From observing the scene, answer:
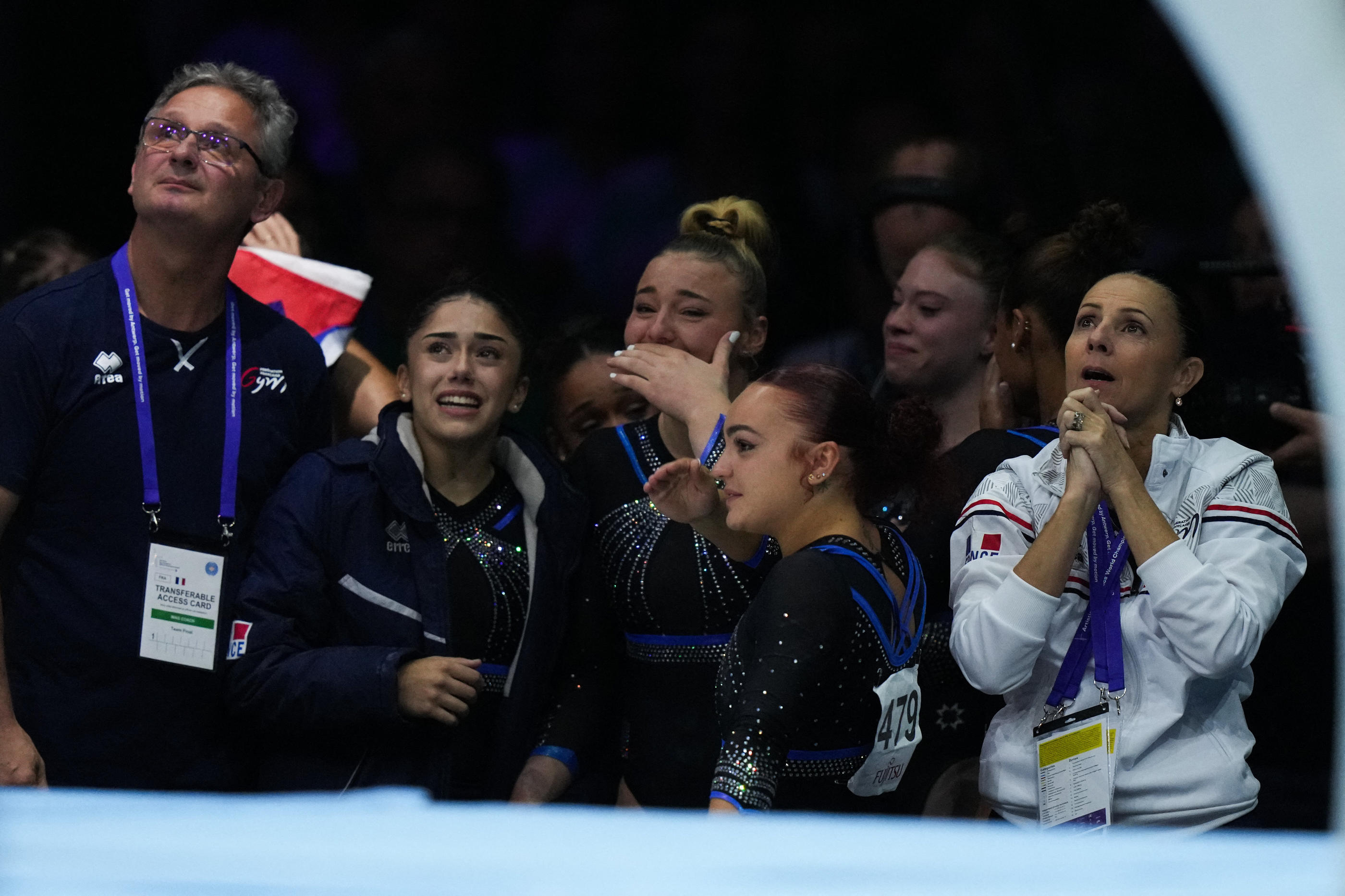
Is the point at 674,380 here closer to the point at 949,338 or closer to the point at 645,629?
the point at 645,629

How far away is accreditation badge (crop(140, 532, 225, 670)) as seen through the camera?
239 centimetres

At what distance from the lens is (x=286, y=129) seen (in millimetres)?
2662

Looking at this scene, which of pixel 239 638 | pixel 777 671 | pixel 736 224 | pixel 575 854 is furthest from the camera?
pixel 736 224

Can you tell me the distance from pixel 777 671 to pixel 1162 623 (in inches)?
22.3

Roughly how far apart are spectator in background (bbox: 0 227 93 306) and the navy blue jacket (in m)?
1.29

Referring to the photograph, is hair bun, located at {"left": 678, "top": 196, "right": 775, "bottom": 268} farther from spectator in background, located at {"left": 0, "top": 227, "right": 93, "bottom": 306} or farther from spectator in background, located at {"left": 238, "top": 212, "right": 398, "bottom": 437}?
spectator in background, located at {"left": 0, "top": 227, "right": 93, "bottom": 306}

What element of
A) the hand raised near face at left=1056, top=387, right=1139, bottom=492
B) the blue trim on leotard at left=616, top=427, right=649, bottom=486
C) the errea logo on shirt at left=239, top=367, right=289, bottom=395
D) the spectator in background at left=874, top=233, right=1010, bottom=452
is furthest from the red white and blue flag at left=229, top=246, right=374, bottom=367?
the hand raised near face at left=1056, top=387, right=1139, bottom=492

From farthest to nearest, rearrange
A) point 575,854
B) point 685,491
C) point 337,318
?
point 337,318 → point 685,491 → point 575,854

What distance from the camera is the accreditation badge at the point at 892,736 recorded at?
6.53 ft

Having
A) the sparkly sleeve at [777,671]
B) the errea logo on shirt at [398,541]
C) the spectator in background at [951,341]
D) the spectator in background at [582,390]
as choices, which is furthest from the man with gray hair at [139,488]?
the spectator in background at [951,341]

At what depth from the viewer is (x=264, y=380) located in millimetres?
2551

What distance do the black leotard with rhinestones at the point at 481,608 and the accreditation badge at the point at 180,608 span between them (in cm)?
42

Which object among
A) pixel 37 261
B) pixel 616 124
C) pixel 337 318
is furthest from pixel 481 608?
pixel 616 124

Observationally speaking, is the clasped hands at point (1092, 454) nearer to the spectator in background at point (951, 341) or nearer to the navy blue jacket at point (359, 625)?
the spectator in background at point (951, 341)
